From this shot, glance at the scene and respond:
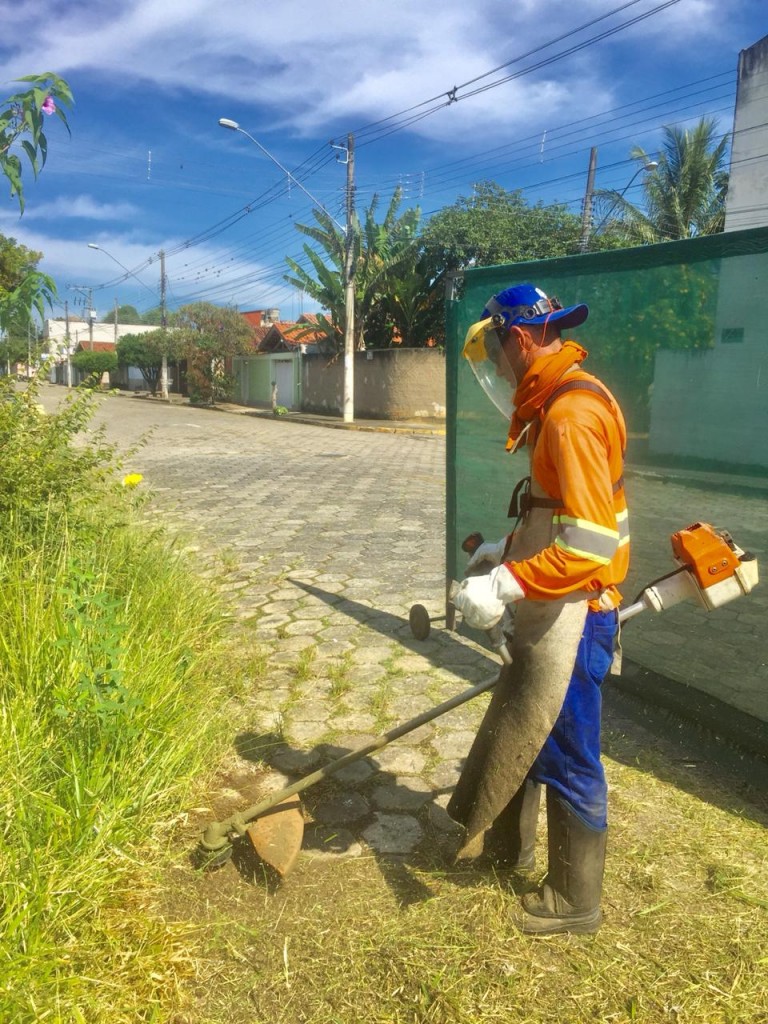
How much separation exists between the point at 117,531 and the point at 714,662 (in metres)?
3.26

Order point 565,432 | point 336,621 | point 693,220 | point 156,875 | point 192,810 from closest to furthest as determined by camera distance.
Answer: point 565,432
point 156,875
point 192,810
point 336,621
point 693,220

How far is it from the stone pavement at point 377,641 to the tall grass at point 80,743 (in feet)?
1.47

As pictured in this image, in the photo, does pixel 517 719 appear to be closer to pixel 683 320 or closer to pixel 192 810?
pixel 192 810

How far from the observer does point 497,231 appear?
26391mm

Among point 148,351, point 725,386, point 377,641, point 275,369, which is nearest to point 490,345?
point 725,386

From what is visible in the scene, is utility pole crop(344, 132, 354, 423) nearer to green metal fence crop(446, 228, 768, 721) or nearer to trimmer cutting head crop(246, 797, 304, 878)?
green metal fence crop(446, 228, 768, 721)

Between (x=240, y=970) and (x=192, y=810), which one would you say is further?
(x=192, y=810)

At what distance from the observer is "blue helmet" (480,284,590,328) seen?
2178mm

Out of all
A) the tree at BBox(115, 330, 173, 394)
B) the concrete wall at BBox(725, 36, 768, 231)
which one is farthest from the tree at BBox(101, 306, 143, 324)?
the concrete wall at BBox(725, 36, 768, 231)

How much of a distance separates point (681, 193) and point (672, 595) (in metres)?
23.3

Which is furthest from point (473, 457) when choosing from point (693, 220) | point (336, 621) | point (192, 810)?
point (693, 220)

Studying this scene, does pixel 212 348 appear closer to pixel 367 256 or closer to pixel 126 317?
pixel 367 256

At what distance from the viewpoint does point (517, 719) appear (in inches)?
87.2

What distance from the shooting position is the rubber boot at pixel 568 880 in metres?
2.29
